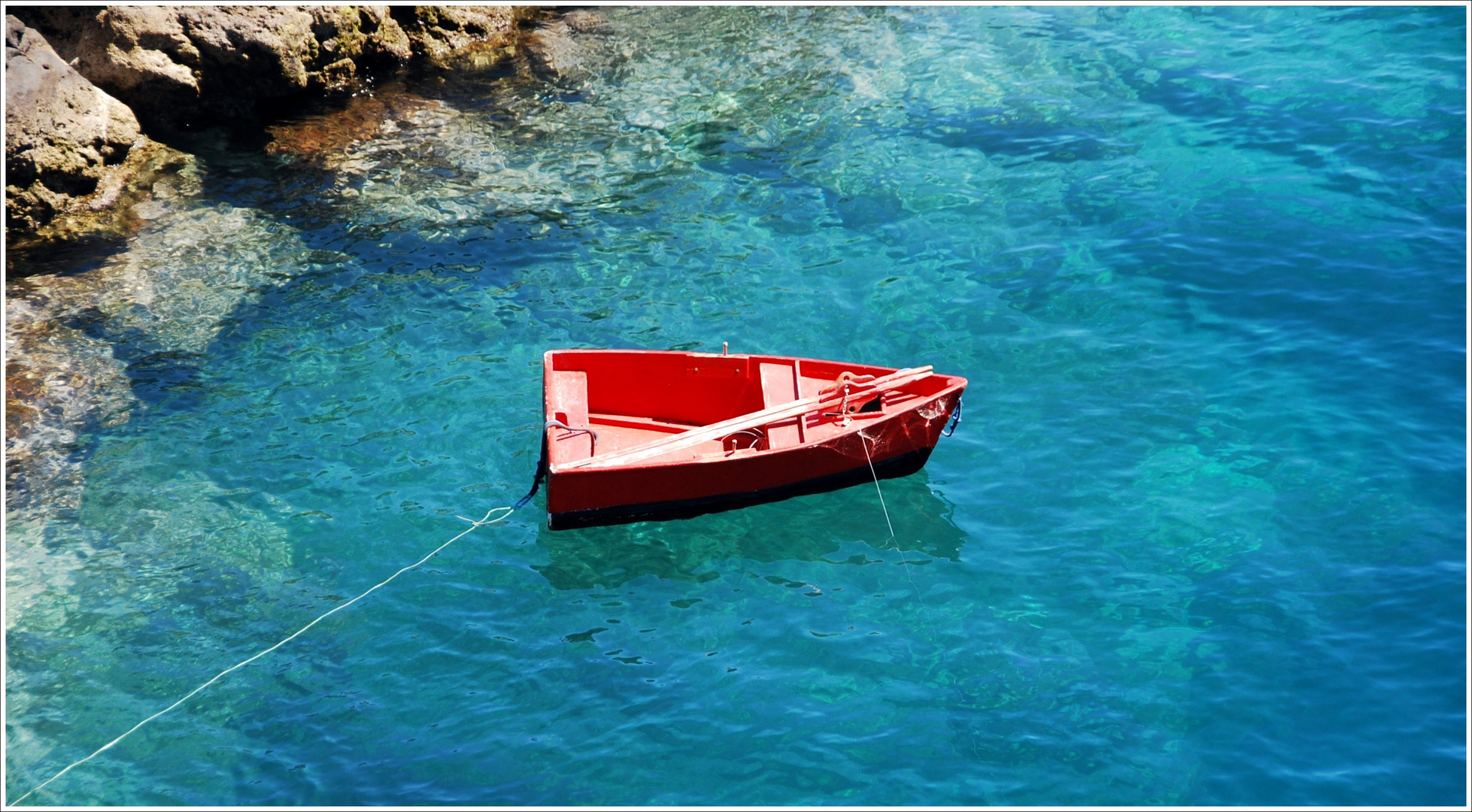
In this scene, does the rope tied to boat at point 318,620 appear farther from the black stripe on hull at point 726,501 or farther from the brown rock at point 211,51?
the brown rock at point 211,51

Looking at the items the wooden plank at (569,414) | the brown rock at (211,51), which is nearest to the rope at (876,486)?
the wooden plank at (569,414)

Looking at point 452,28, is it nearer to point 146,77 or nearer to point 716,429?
point 146,77

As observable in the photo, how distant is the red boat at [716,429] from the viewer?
9.93 metres

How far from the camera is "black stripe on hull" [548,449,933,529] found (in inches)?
398

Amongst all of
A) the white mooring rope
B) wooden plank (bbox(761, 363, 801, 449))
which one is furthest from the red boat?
the white mooring rope

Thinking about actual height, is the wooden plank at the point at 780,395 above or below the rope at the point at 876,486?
above

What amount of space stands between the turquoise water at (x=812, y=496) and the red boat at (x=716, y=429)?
0.43 meters

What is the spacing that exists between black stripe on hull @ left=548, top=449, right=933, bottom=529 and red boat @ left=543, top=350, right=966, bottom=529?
0.01m

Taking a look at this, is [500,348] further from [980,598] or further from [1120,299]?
[1120,299]

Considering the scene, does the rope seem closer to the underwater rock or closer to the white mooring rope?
the white mooring rope

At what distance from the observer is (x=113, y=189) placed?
15.0 meters

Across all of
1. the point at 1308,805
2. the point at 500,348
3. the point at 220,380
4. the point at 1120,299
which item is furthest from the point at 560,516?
the point at 1120,299

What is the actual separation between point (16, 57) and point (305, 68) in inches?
162

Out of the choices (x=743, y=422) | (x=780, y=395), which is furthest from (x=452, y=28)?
(x=743, y=422)
